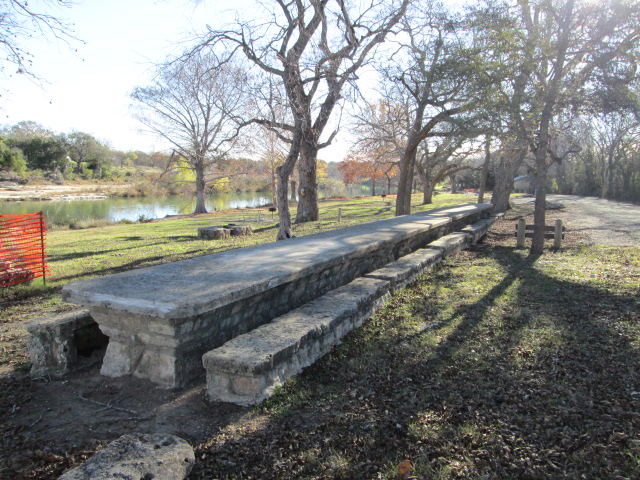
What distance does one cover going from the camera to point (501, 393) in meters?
3.08

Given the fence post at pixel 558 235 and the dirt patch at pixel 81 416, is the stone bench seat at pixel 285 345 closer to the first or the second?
the dirt patch at pixel 81 416

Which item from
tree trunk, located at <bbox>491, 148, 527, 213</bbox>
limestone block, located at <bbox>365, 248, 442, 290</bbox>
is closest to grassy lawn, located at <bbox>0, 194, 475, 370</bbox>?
limestone block, located at <bbox>365, 248, 442, 290</bbox>

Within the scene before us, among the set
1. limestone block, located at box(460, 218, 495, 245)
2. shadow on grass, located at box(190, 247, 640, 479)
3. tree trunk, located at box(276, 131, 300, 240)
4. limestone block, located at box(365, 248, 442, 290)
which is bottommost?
shadow on grass, located at box(190, 247, 640, 479)

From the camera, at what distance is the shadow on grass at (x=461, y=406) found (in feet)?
7.64

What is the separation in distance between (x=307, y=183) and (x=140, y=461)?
571 inches

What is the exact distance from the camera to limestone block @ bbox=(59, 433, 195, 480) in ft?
6.74

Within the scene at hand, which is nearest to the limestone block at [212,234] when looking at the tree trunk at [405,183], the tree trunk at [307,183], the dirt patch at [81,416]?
the tree trunk at [307,183]

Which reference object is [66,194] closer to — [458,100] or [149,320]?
[458,100]

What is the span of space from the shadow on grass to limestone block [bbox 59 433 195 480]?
0.15 metres

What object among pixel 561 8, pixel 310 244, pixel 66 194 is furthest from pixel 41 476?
pixel 66 194

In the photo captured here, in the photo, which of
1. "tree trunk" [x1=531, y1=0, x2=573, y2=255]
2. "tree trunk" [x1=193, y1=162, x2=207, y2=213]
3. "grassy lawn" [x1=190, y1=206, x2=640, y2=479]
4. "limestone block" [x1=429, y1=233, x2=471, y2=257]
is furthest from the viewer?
"tree trunk" [x1=193, y1=162, x2=207, y2=213]

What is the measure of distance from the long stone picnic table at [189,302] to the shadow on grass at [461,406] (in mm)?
772

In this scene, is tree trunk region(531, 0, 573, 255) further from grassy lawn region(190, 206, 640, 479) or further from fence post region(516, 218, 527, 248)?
grassy lawn region(190, 206, 640, 479)

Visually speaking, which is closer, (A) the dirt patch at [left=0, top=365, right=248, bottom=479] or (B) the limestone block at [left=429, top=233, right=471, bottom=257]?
(A) the dirt patch at [left=0, top=365, right=248, bottom=479]
